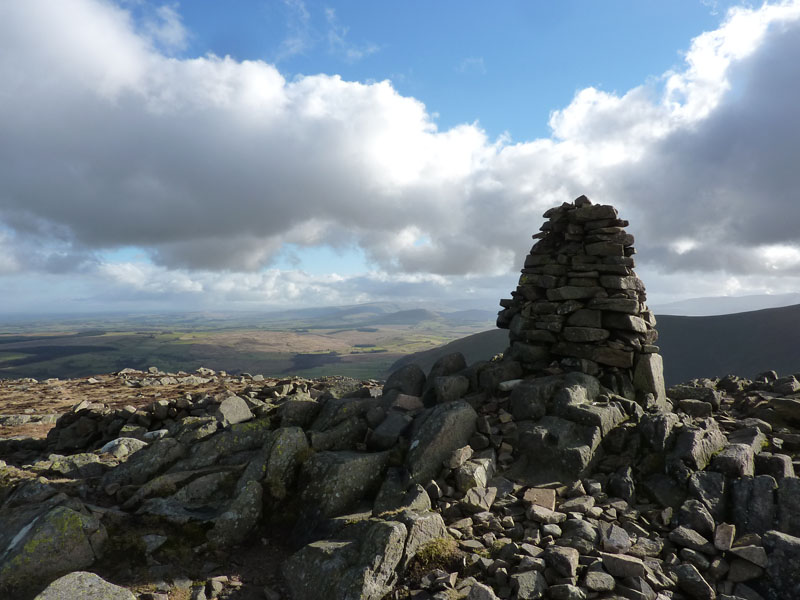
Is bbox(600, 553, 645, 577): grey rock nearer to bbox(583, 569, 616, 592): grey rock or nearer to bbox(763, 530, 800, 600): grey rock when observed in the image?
bbox(583, 569, 616, 592): grey rock

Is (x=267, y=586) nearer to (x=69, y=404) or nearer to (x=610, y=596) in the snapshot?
(x=610, y=596)

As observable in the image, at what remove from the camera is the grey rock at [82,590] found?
26.0ft

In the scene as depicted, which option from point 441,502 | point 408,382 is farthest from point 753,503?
point 408,382

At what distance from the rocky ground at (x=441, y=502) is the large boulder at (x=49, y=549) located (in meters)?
0.04

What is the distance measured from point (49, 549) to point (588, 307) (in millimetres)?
19725

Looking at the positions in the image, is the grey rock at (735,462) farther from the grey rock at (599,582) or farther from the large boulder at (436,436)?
the large boulder at (436,436)

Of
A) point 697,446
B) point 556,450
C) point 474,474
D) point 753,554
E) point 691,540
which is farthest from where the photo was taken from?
point 556,450

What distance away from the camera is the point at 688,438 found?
38.8ft

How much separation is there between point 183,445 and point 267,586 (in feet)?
25.6

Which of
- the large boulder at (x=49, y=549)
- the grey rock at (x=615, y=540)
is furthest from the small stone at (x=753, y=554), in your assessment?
the large boulder at (x=49, y=549)

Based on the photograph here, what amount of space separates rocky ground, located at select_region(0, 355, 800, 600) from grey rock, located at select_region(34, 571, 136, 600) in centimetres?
3

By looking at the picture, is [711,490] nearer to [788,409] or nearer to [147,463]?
[788,409]

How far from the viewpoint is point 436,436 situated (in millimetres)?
13008

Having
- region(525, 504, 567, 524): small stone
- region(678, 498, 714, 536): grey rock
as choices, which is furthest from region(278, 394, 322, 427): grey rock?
region(678, 498, 714, 536): grey rock
